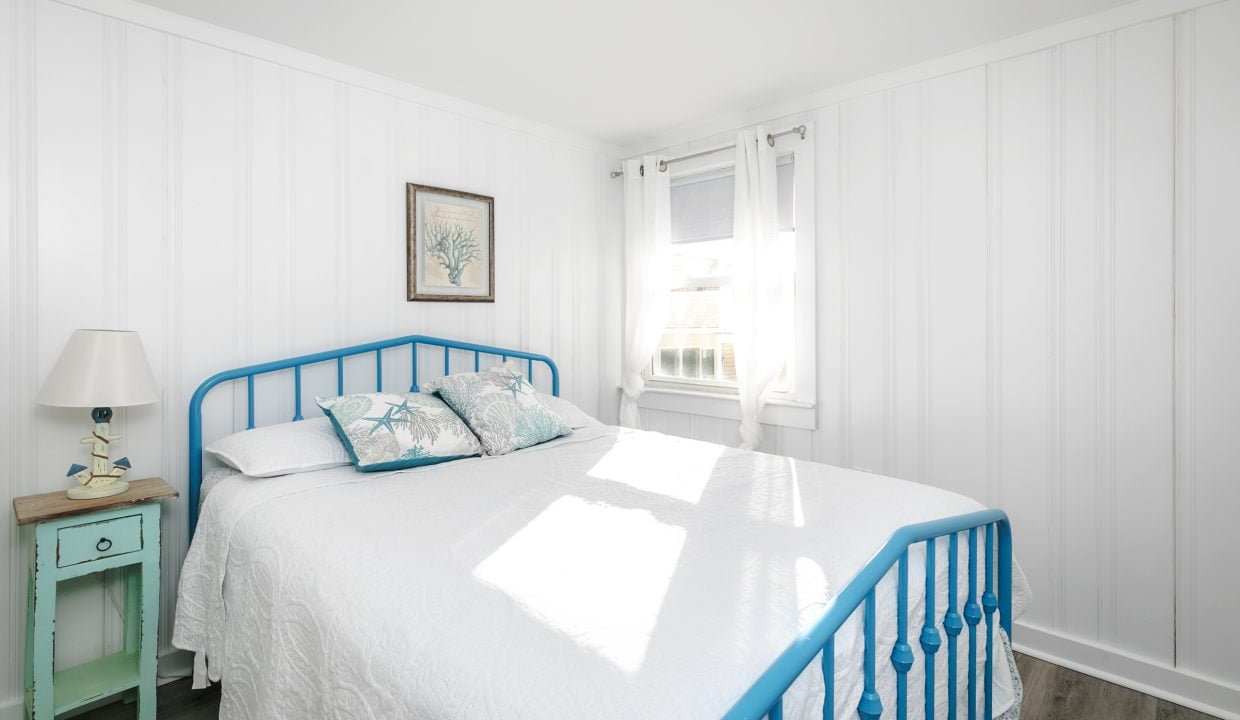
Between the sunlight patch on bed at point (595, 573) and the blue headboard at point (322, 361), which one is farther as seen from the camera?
the blue headboard at point (322, 361)

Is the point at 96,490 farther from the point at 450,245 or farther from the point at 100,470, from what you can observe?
A: the point at 450,245

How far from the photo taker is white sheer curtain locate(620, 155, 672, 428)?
371 centimetres

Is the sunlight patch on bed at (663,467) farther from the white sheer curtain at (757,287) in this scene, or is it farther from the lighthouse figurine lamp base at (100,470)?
the lighthouse figurine lamp base at (100,470)

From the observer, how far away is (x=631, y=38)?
2.53 m

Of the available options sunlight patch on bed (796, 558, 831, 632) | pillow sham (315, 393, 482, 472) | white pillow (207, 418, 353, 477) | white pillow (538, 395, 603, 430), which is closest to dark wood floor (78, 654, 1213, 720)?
white pillow (207, 418, 353, 477)

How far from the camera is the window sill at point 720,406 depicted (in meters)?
3.16

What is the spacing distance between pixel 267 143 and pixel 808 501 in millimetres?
2545

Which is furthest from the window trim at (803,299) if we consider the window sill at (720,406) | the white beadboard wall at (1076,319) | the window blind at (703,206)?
the window blind at (703,206)

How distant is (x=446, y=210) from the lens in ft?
10.3

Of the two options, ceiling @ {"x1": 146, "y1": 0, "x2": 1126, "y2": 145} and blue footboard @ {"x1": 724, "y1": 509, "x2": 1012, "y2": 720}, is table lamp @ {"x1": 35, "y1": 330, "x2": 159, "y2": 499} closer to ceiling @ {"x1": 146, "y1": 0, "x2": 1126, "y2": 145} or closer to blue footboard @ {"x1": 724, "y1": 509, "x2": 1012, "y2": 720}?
ceiling @ {"x1": 146, "y1": 0, "x2": 1126, "y2": 145}

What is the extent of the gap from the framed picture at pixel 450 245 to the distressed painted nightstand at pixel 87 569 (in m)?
1.43

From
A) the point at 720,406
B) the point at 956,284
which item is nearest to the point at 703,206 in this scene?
the point at 720,406

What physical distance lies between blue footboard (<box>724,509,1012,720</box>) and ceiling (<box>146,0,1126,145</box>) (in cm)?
193

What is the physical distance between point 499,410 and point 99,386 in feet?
4.30
